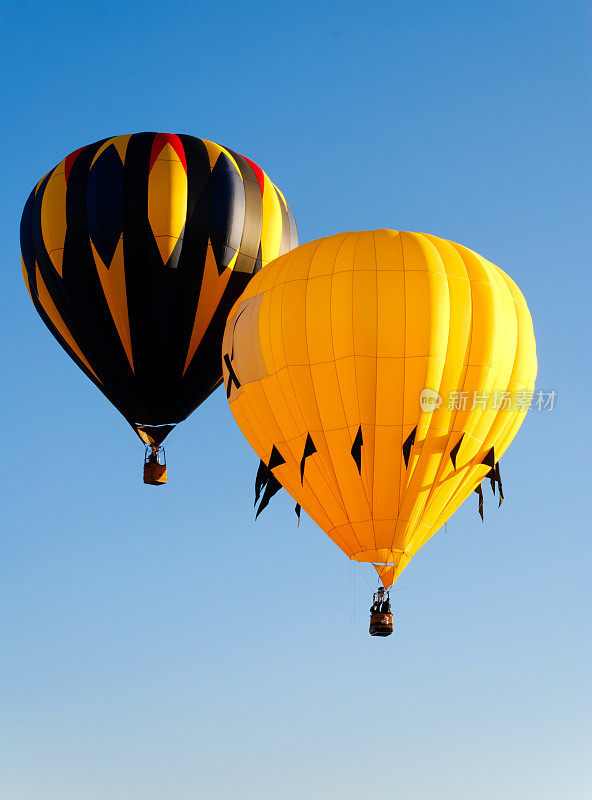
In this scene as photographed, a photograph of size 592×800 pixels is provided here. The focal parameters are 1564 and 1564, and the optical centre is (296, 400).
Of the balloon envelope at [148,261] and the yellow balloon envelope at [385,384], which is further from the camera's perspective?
the balloon envelope at [148,261]

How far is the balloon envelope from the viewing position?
73.9 ft

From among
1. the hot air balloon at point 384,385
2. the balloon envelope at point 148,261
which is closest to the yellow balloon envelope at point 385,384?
the hot air balloon at point 384,385

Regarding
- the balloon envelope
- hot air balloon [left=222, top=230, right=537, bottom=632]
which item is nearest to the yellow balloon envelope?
hot air balloon [left=222, top=230, right=537, bottom=632]

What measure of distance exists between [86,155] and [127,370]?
3346 mm

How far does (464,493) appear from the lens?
19469 mm

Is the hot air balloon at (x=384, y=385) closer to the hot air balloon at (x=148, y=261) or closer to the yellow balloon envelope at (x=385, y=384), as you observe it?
the yellow balloon envelope at (x=385, y=384)

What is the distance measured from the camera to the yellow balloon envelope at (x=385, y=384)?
61.4 feet

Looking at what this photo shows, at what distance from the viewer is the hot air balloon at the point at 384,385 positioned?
18719 mm

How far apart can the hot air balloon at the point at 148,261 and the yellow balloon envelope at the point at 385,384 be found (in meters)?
3.23

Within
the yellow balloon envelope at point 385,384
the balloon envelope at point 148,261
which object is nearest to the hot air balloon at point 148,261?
the balloon envelope at point 148,261

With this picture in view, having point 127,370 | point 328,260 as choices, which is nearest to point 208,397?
point 127,370

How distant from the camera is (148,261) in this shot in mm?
22500

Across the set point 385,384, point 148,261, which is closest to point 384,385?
point 385,384

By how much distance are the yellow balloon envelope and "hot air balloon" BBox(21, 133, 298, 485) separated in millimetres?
3228
